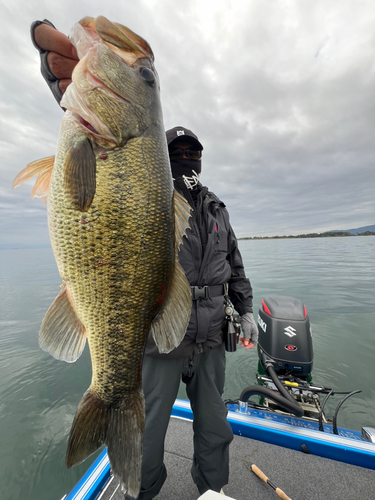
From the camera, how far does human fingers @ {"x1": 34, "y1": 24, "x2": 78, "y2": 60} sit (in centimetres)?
133

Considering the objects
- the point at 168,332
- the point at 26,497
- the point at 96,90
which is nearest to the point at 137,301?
the point at 168,332

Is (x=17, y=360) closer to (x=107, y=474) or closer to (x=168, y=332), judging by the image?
(x=107, y=474)

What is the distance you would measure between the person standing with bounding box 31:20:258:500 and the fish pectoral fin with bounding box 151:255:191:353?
1.45 ft

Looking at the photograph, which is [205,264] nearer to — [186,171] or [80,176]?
[186,171]

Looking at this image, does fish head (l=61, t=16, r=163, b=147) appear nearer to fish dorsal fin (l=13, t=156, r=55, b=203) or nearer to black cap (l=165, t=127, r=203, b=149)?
fish dorsal fin (l=13, t=156, r=55, b=203)

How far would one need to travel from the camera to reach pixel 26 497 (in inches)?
110

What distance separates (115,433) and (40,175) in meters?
1.47

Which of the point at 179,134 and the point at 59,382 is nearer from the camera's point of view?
the point at 179,134

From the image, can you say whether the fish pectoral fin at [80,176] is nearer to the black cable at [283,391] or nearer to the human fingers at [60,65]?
the human fingers at [60,65]

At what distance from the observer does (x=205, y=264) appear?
1.96 metres

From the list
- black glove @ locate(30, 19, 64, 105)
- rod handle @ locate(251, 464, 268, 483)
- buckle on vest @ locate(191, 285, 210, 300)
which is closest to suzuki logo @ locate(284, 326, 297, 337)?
rod handle @ locate(251, 464, 268, 483)

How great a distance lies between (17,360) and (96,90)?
7.12 metres

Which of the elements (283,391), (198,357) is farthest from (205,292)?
(283,391)

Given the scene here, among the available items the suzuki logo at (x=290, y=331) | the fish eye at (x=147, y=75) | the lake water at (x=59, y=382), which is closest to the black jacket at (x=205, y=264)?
the fish eye at (x=147, y=75)
